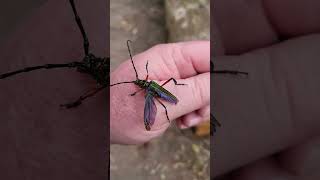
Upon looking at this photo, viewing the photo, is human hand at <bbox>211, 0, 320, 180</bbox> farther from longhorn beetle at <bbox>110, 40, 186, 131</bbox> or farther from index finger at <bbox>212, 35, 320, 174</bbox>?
longhorn beetle at <bbox>110, 40, 186, 131</bbox>

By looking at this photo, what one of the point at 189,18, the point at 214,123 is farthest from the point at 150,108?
the point at 189,18

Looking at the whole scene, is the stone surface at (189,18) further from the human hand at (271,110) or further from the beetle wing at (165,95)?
the beetle wing at (165,95)

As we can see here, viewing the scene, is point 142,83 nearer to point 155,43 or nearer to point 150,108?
point 150,108

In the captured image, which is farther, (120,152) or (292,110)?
(120,152)

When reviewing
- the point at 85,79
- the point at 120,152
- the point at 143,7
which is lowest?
the point at 120,152

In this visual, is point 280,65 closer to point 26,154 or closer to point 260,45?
point 260,45

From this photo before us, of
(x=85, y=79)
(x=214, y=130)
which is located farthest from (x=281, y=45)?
(x=85, y=79)
